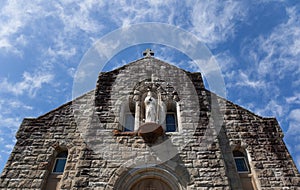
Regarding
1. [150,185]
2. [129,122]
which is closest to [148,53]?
[129,122]

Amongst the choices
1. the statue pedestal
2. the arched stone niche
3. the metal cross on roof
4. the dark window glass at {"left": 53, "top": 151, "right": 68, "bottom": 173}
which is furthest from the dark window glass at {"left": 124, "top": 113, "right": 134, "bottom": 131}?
the metal cross on roof

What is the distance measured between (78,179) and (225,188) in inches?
158

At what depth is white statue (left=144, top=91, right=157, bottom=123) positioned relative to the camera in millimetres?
7820

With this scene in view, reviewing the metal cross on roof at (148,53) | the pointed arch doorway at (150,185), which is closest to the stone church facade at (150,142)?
the pointed arch doorway at (150,185)

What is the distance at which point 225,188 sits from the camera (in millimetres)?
6293

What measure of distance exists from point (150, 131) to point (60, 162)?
3355mm

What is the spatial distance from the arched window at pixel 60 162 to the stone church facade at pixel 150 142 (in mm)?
33

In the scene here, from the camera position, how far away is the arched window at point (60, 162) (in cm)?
772

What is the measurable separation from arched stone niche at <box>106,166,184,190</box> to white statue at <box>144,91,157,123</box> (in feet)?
5.59

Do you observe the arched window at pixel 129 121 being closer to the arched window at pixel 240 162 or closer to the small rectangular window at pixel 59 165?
the small rectangular window at pixel 59 165

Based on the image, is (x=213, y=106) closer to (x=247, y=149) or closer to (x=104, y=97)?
(x=247, y=149)

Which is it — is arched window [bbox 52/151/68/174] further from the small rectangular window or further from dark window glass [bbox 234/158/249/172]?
dark window glass [bbox 234/158/249/172]

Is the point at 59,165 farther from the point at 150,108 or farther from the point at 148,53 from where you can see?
the point at 148,53

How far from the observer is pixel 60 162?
26.0ft
